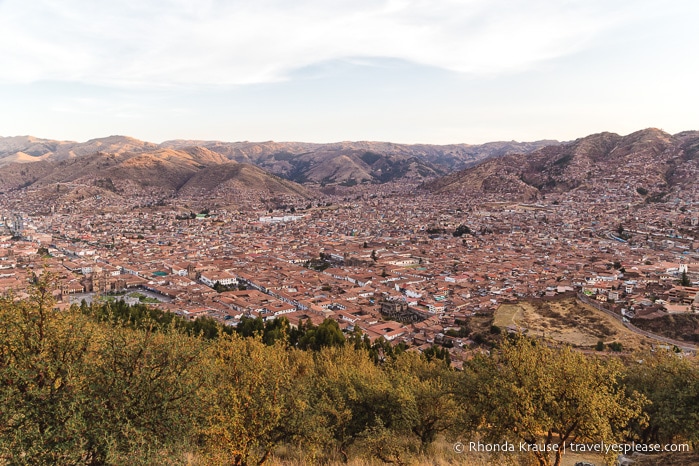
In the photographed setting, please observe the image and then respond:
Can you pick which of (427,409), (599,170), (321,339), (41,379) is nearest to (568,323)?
(321,339)

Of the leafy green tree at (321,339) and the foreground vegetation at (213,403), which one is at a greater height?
the foreground vegetation at (213,403)

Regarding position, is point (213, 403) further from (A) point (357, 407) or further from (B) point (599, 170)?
(B) point (599, 170)

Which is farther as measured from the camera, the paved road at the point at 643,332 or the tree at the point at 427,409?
the paved road at the point at 643,332

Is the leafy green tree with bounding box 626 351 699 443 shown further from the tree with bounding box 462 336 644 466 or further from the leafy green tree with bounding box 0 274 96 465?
the leafy green tree with bounding box 0 274 96 465

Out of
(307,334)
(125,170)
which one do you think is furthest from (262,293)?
(125,170)

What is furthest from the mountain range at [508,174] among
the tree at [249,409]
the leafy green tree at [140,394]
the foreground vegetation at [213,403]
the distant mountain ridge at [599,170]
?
the leafy green tree at [140,394]

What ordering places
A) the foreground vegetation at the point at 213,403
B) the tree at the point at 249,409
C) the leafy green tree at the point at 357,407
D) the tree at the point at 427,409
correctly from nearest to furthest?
the foreground vegetation at the point at 213,403
the tree at the point at 249,409
the leafy green tree at the point at 357,407
the tree at the point at 427,409

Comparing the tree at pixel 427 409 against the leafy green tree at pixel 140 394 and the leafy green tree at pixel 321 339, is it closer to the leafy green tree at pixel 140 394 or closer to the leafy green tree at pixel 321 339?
the leafy green tree at pixel 140 394

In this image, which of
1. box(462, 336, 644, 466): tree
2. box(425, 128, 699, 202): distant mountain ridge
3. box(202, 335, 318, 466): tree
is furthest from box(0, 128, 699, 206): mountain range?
box(202, 335, 318, 466): tree
